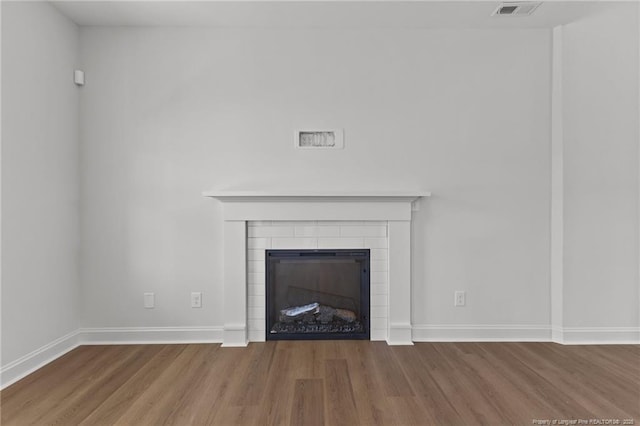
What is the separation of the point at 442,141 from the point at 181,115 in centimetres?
213

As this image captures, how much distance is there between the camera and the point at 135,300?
3.14m

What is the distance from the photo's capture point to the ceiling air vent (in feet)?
9.12

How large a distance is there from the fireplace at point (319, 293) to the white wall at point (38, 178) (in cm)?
154

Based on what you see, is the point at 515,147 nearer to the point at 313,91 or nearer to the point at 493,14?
the point at 493,14

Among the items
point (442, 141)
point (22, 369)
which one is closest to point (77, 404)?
point (22, 369)

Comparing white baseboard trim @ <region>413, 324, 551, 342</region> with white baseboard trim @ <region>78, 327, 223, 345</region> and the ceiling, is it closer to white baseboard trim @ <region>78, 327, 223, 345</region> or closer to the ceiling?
white baseboard trim @ <region>78, 327, 223, 345</region>

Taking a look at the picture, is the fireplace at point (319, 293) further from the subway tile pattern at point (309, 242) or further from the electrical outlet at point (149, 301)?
the electrical outlet at point (149, 301)

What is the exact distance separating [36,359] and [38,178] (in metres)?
1.23

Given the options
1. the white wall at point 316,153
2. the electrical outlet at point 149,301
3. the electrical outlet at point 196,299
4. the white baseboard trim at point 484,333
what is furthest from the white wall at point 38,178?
the white baseboard trim at point 484,333

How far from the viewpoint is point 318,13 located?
9.51ft

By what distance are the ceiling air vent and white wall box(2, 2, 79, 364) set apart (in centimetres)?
326

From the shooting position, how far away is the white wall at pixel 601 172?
307cm

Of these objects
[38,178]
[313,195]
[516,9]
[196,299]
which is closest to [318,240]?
[313,195]

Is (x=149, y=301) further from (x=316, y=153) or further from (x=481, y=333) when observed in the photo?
(x=481, y=333)
